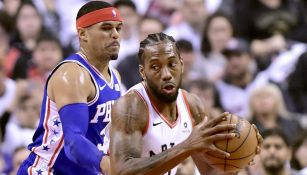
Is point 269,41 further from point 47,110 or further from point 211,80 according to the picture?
point 47,110

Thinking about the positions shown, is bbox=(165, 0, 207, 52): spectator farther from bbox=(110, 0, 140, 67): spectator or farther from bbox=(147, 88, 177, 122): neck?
bbox=(147, 88, 177, 122): neck

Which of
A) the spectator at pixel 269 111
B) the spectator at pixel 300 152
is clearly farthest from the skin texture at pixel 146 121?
the spectator at pixel 269 111

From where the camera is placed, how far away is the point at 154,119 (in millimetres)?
5852

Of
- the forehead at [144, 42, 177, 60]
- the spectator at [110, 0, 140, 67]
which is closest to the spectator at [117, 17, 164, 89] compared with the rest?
the spectator at [110, 0, 140, 67]

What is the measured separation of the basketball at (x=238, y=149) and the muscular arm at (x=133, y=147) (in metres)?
0.37

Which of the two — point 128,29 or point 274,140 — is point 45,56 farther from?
point 274,140

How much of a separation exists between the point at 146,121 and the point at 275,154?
321 centimetres

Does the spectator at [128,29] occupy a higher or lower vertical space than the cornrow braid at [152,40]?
higher

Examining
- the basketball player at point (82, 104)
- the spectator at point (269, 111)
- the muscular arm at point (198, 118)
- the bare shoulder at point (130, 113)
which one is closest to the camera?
the bare shoulder at point (130, 113)

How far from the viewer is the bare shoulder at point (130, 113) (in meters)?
5.59

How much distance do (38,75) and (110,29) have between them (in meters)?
4.36

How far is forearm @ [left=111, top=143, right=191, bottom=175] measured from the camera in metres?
5.17

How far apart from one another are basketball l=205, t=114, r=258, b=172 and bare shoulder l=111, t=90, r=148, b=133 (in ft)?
1.81

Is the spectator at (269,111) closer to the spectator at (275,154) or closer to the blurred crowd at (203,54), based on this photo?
the blurred crowd at (203,54)
